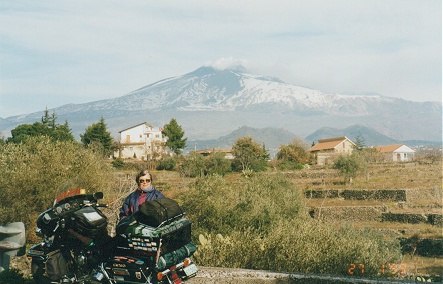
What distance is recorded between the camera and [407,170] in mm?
59125

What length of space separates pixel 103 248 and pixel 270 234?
760 centimetres

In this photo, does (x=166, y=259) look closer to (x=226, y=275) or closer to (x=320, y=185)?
(x=226, y=275)

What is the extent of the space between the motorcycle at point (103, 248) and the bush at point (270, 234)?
11.5ft

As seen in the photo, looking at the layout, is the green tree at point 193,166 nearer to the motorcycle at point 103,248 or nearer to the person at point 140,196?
the person at point 140,196

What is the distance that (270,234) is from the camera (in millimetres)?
12445

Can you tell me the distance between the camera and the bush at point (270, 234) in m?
9.08

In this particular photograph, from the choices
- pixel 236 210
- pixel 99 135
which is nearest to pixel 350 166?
pixel 236 210

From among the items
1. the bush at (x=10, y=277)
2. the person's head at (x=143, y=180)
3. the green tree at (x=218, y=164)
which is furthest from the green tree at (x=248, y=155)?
the bush at (x=10, y=277)

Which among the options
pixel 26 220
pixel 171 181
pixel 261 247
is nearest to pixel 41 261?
pixel 261 247

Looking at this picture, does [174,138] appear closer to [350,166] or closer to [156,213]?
[350,166]

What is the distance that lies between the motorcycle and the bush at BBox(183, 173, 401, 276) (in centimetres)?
350

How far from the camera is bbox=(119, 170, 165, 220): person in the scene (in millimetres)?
6504

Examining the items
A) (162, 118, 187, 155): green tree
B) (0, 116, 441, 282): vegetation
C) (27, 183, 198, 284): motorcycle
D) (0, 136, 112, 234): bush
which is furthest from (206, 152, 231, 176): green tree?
(27, 183, 198, 284): motorcycle

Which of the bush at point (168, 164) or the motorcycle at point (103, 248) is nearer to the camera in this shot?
the motorcycle at point (103, 248)
